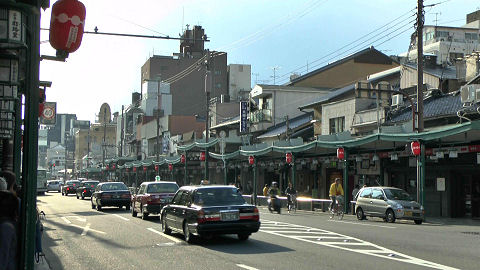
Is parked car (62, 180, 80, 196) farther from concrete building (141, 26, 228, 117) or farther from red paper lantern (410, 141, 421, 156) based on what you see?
red paper lantern (410, 141, 421, 156)

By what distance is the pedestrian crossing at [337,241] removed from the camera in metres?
11.4

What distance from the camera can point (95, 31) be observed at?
54.6 feet

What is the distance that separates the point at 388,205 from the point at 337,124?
17.5 m

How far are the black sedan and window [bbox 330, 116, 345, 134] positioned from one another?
25.8 m

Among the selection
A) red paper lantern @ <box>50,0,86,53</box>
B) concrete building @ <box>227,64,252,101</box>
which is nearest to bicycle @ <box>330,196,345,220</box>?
red paper lantern @ <box>50,0,86,53</box>

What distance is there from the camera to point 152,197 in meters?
23.1

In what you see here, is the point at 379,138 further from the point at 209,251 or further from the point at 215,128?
the point at 215,128

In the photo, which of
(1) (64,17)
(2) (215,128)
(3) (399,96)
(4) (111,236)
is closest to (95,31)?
(4) (111,236)

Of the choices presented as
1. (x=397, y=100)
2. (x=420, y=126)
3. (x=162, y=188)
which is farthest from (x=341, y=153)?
(x=162, y=188)

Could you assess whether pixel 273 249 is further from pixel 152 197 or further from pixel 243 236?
pixel 152 197

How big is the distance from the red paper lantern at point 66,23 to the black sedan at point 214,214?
790 cm

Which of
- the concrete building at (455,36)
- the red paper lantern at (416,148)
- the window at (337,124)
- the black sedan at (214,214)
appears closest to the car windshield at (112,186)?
the black sedan at (214,214)

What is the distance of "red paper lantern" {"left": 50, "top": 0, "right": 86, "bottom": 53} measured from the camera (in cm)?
703

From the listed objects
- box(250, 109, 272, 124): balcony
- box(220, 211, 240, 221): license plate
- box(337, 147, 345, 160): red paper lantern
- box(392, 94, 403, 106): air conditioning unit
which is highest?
box(250, 109, 272, 124): balcony
